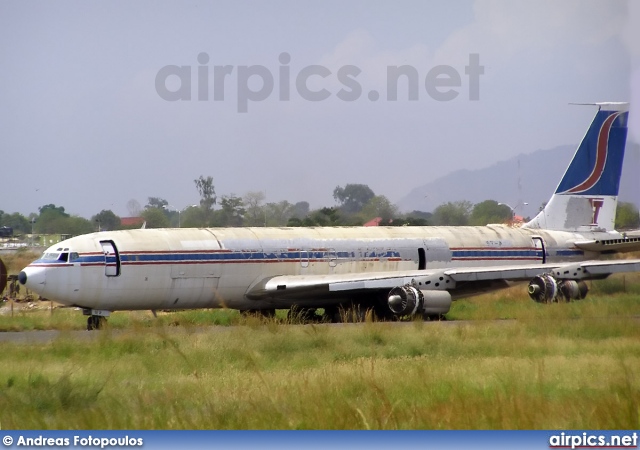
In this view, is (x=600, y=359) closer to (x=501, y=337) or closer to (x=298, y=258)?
(x=501, y=337)

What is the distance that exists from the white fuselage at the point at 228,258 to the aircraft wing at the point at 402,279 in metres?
0.77

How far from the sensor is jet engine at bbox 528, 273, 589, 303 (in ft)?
127

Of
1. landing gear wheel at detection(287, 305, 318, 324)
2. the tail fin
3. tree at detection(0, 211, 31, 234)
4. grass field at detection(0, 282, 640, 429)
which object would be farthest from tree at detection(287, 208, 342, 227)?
tree at detection(0, 211, 31, 234)

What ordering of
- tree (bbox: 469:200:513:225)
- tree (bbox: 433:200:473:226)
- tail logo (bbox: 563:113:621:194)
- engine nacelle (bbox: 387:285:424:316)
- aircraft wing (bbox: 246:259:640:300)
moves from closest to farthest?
engine nacelle (bbox: 387:285:424:316) < aircraft wing (bbox: 246:259:640:300) < tail logo (bbox: 563:113:621:194) < tree (bbox: 433:200:473:226) < tree (bbox: 469:200:513:225)

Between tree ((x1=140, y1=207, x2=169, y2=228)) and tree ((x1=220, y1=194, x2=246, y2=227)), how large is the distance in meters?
3.88

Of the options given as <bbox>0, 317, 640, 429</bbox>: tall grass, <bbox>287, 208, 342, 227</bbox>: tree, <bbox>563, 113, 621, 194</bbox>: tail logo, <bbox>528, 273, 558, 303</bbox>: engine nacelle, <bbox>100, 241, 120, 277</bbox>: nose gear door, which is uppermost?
<bbox>563, 113, 621, 194</bbox>: tail logo

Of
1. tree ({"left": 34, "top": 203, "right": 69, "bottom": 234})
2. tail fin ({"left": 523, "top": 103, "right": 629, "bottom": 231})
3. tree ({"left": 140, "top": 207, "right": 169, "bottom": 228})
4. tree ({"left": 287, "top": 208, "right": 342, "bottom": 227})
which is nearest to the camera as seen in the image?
tail fin ({"left": 523, "top": 103, "right": 629, "bottom": 231})

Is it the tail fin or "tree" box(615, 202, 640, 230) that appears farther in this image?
"tree" box(615, 202, 640, 230)

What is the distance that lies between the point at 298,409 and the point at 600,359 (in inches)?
354

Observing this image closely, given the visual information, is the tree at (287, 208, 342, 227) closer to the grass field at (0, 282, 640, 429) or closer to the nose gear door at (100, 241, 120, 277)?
the nose gear door at (100, 241, 120, 277)

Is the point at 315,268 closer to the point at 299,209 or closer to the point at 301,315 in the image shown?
the point at 301,315

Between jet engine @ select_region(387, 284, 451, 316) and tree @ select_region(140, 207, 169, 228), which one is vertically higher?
tree @ select_region(140, 207, 169, 228)

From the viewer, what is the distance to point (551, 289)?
38781mm

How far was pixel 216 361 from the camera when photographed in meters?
23.4
